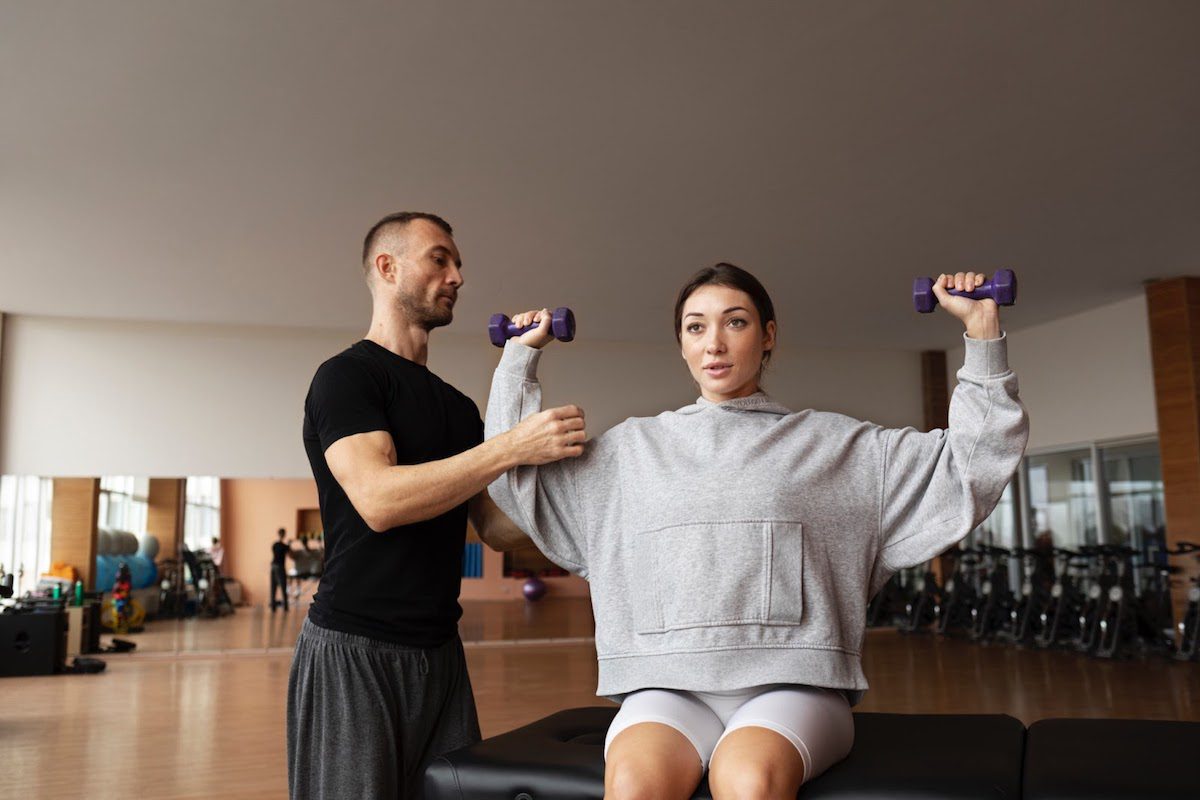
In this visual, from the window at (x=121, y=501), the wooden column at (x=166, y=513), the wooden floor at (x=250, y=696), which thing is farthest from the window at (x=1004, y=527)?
the window at (x=121, y=501)

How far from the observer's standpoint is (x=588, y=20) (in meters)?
4.06

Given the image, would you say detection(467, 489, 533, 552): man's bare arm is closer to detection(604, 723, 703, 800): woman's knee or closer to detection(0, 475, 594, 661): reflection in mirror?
detection(604, 723, 703, 800): woman's knee

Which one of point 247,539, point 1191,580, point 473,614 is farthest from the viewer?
point 473,614

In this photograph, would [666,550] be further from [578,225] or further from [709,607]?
[578,225]

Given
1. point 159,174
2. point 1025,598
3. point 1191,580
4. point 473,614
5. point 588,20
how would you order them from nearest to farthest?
point 588,20, point 159,174, point 1191,580, point 1025,598, point 473,614

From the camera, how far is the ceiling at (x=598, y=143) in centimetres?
414

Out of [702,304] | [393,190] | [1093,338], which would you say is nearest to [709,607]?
[702,304]

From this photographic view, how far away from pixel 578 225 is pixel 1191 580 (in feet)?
16.2

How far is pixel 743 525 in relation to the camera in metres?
1.55

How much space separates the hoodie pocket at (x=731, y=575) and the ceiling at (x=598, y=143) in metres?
2.92

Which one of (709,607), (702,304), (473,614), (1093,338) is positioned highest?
(1093,338)

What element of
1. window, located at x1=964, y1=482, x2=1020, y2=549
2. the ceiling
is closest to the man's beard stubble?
the ceiling

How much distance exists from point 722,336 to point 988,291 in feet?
1.38

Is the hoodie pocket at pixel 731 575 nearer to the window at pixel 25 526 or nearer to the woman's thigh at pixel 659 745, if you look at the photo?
the woman's thigh at pixel 659 745
